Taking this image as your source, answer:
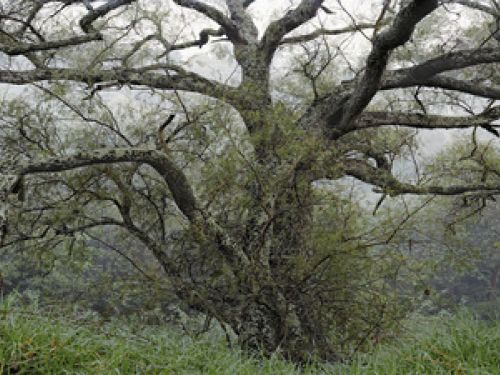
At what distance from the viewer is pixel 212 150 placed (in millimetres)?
5848

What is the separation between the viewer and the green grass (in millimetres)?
2908

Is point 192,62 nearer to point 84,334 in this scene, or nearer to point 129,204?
point 129,204

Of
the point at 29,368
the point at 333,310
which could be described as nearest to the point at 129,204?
the point at 333,310

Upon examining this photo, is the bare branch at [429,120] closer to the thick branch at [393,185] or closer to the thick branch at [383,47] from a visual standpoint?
the thick branch at [383,47]

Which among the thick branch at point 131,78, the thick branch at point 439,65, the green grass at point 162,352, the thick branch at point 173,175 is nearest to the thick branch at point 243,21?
the thick branch at point 131,78

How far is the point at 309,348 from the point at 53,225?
10.1 ft

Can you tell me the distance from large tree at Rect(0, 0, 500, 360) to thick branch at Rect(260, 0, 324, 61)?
0.8 inches

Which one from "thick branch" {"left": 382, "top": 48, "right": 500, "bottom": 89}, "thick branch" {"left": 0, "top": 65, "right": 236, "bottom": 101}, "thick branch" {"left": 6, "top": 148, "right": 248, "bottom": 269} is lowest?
"thick branch" {"left": 6, "top": 148, "right": 248, "bottom": 269}

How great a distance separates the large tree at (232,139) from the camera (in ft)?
16.7

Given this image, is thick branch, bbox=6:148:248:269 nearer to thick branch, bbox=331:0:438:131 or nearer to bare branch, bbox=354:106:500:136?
thick branch, bbox=331:0:438:131

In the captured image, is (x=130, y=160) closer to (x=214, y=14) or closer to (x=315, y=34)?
(x=214, y=14)

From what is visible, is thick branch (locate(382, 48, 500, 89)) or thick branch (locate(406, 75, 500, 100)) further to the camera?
thick branch (locate(406, 75, 500, 100))

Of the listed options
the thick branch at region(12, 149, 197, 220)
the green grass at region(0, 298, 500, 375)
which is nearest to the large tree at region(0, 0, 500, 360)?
the thick branch at region(12, 149, 197, 220)

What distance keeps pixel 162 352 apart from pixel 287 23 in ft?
16.4
